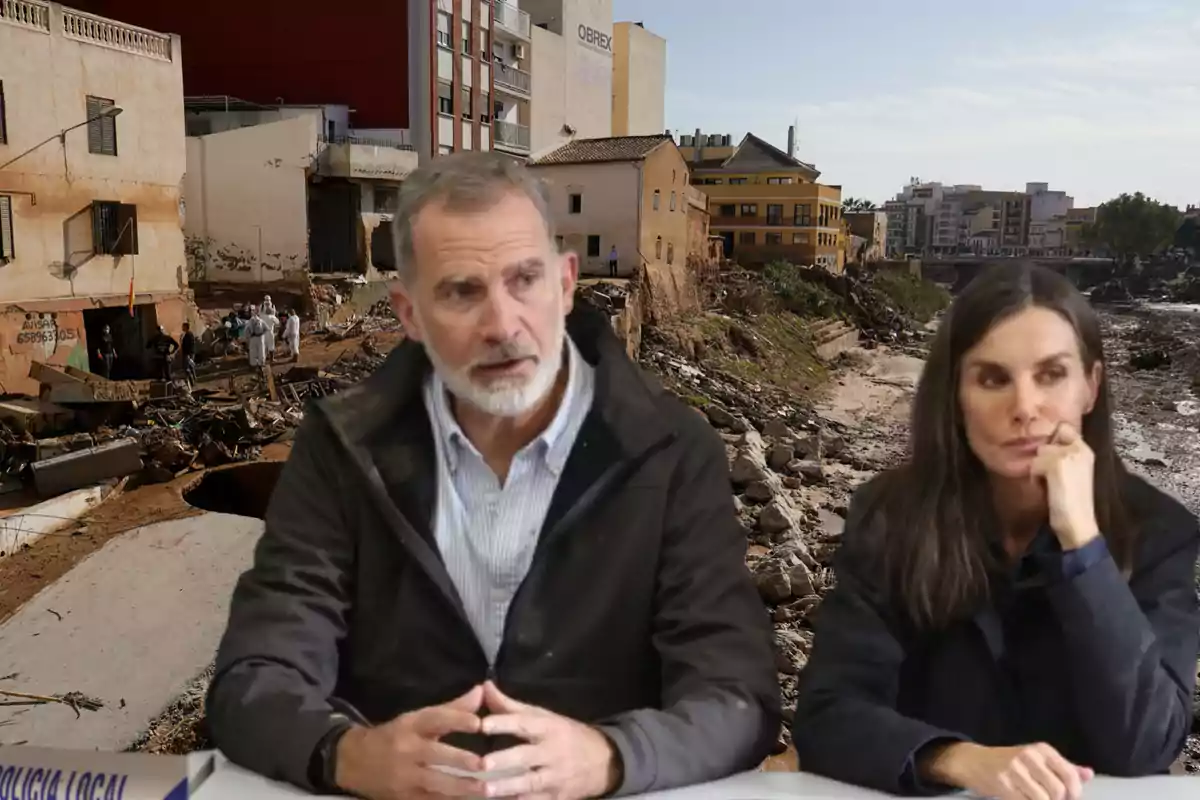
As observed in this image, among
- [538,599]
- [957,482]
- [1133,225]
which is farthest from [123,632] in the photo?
[1133,225]

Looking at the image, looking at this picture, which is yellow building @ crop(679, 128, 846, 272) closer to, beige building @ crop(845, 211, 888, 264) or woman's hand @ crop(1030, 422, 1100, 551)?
beige building @ crop(845, 211, 888, 264)

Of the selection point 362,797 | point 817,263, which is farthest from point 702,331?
point 362,797

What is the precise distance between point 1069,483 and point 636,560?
0.53m

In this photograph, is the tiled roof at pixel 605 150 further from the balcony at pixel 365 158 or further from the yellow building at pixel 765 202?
the balcony at pixel 365 158

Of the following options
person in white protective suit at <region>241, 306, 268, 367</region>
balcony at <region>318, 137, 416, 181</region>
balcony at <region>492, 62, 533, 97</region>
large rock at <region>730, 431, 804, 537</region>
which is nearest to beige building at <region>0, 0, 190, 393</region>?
person in white protective suit at <region>241, 306, 268, 367</region>

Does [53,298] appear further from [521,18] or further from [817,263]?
[817,263]

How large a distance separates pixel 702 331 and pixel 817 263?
0.52 meters

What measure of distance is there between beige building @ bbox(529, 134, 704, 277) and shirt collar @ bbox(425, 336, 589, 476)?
1.46 feet

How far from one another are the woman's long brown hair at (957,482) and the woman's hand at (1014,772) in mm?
165

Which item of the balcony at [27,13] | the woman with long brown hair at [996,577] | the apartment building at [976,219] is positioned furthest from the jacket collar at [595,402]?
the balcony at [27,13]

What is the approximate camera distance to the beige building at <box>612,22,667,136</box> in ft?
7.43

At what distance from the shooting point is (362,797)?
1.08 meters

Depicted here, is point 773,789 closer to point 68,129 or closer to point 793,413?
point 793,413

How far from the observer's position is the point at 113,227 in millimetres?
3369
